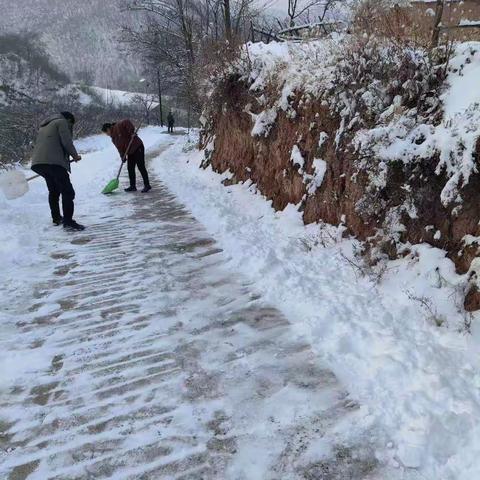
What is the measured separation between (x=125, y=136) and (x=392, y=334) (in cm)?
792

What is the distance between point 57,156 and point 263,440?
5459mm

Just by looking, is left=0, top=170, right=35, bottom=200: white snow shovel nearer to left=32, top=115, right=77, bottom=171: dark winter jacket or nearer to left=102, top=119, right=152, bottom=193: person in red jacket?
left=32, top=115, right=77, bottom=171: dark winter jacket

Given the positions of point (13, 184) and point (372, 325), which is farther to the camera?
point (13, 184)

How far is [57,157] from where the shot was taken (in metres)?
6.62

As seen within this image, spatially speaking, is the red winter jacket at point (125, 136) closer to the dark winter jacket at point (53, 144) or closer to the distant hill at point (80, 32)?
the dark winter jacket at point (53, 144)

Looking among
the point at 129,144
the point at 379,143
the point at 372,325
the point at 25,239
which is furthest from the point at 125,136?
the point at 372,325

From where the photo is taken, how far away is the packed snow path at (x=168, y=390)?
94.1 inches

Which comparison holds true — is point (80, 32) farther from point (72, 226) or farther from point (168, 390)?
point (168, 390)

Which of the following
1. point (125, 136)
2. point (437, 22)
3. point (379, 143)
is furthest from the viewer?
point (125, 136)

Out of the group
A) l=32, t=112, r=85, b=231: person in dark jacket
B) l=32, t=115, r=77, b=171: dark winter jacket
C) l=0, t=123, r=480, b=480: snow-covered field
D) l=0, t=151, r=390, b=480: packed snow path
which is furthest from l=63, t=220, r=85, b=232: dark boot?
l=0, t=151, r=390, b=480: packed snow path

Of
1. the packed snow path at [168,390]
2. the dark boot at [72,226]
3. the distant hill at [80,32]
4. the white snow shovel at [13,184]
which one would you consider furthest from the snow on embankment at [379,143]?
the distant hill at [80,32]

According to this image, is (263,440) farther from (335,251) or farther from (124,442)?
(335,251)

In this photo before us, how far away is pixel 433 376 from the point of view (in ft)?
9.13

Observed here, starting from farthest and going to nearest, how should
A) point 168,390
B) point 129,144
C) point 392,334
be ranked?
1. point 129,144
2. point 392,334
3. point 168,390
